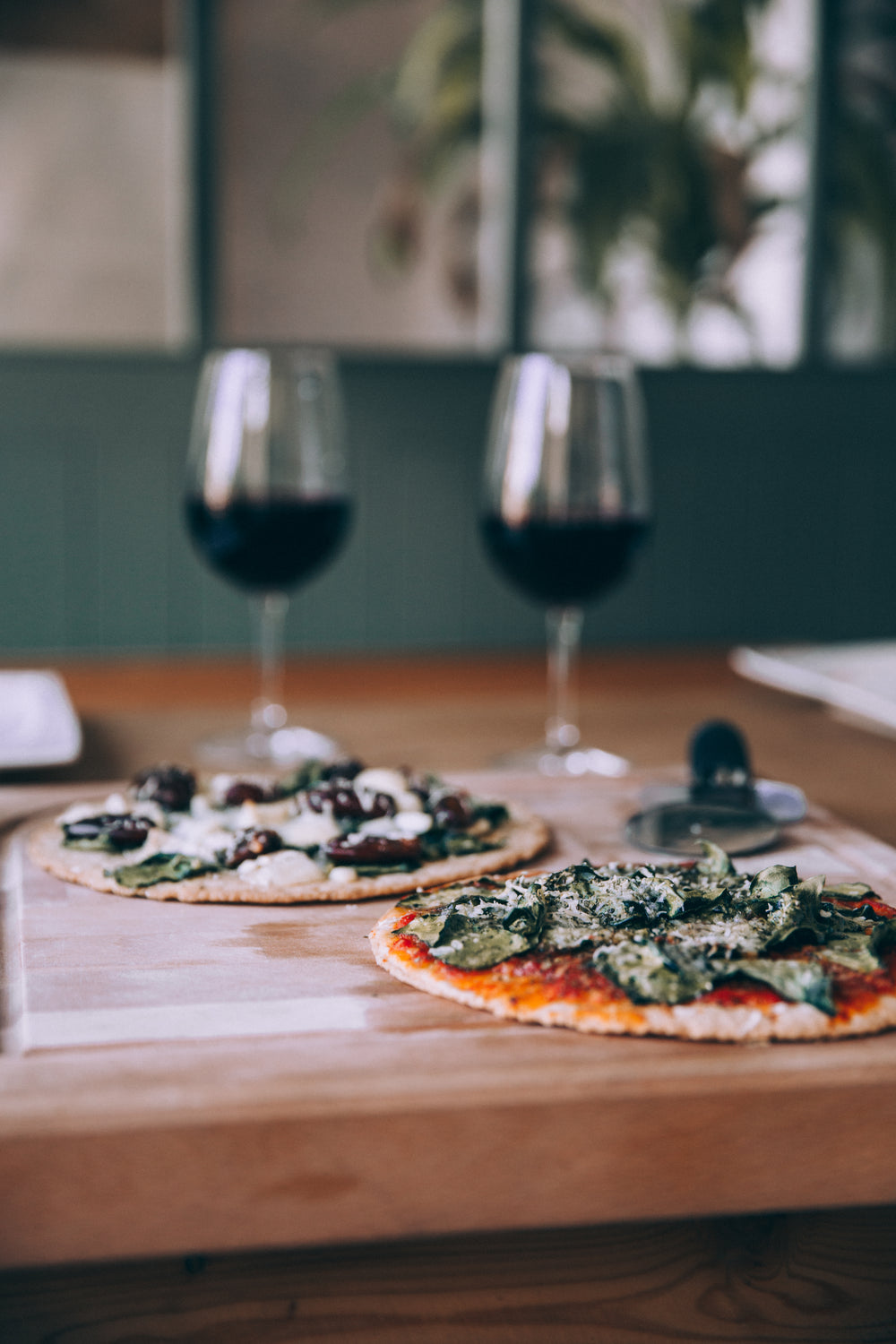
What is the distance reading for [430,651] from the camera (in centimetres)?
336

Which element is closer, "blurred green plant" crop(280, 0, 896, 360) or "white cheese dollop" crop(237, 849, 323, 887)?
"white cheese dollop" crop(237, 849, 323, 887)

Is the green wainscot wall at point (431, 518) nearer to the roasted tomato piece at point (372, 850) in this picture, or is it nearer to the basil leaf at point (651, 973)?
Result: the roasted tomato piece at point (372, 850)

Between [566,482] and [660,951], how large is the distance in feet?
1.52

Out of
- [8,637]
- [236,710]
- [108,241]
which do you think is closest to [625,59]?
[108,241]

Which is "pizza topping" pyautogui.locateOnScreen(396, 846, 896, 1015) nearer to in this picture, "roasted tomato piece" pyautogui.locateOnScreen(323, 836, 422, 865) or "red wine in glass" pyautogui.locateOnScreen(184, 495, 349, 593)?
"roasted tomato piece" pyautogui.locateOnScreen(323, 836, 422, 865)

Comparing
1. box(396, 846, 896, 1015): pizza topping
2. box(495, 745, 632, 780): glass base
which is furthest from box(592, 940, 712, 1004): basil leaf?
box(495, 745, 632, 780): glass base

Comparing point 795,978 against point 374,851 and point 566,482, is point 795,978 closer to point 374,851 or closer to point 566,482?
point 374,851

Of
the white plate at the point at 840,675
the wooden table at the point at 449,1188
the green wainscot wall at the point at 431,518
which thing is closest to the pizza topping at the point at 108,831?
the wooden table at the point at 449,1188

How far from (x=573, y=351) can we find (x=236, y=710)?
241 cm

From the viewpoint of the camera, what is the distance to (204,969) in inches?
20.5

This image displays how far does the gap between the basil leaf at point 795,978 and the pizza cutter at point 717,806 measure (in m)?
0.17

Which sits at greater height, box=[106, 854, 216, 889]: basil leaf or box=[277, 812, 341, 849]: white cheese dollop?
box=[277, 812, 341, 849]: white cheese dollop

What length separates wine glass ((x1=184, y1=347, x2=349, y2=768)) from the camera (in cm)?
94

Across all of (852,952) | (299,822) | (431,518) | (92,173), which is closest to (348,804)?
(299,822)
